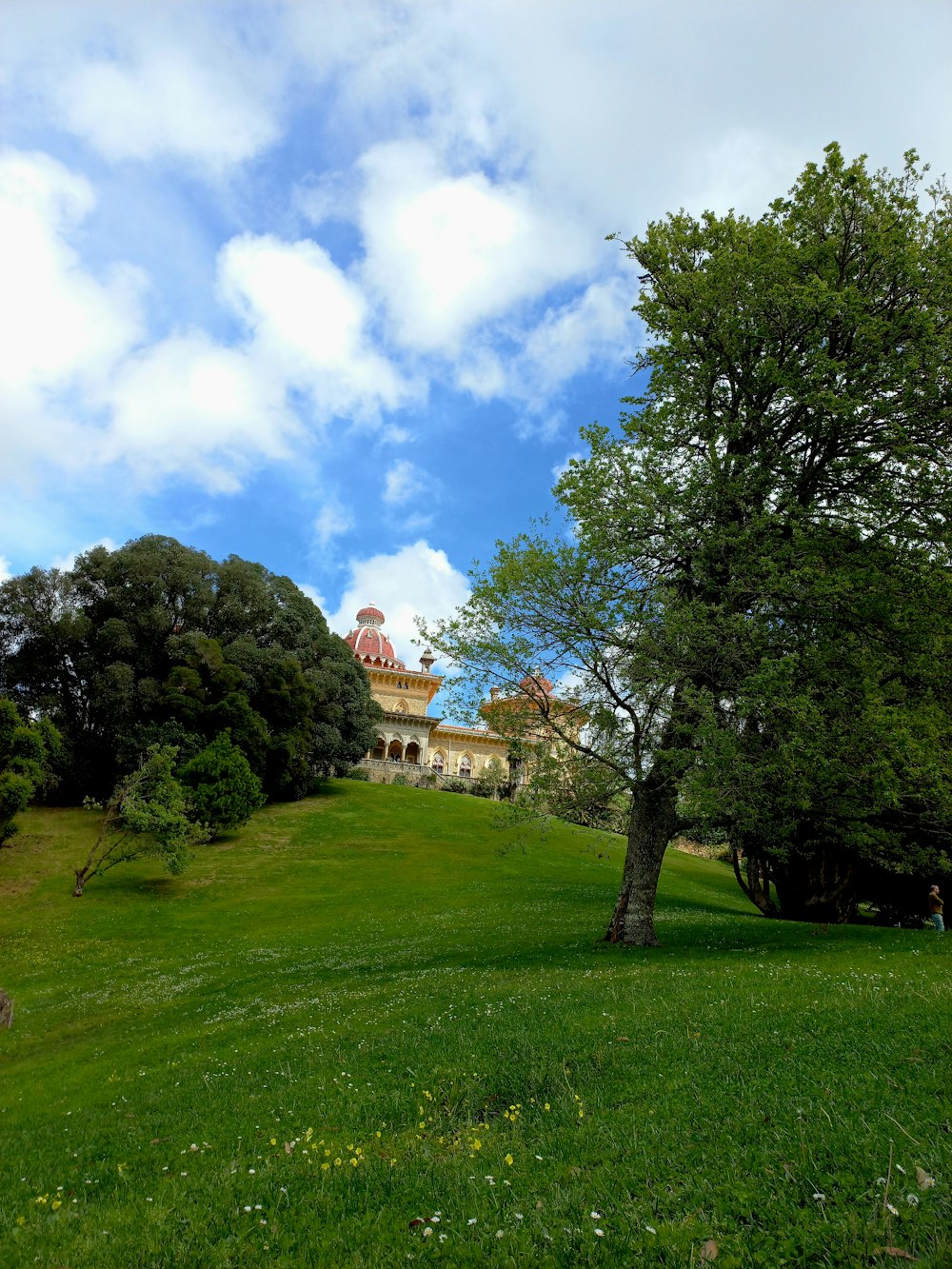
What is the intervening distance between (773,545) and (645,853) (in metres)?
8.36

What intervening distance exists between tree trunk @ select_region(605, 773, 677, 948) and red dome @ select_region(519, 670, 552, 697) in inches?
142

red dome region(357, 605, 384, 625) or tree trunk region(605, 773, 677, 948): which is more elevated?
red dome region(357, 605, 384, 625)

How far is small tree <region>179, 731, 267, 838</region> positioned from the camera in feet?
133

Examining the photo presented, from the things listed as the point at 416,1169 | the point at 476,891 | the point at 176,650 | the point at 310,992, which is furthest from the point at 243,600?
the point at 416,1169

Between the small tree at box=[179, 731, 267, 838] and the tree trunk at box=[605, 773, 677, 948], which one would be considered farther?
the small tree at box=[179, 731, 267, 838]

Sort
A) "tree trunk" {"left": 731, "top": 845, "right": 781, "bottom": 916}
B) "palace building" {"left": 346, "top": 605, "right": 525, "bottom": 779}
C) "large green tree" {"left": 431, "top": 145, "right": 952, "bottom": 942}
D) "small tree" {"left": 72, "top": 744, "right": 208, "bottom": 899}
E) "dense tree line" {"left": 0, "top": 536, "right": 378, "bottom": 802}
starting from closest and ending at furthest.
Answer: "large green tree" {"left": 431, "top": 145, "right": 952, "bottom": 942}
"tree trunk" {"left": 731, "top": 845, "right": 781, "bottom": 916}
"small tree" {"left": 72, "top": 744, "right": 208, "bottom": 899}
"dense tree line" {"left": 0, "top": 536, "right": 378, "bottom": 802}
"palace building" {"left": 346, "top": 605, "right": 525, "bottom": 779}

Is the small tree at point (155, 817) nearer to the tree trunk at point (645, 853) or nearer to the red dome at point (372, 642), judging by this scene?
the tree trunk at point (645, 853)

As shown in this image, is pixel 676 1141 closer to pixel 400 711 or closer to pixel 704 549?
pixel 704 549

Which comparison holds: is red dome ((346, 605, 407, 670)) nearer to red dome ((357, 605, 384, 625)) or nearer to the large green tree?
red dome ((357, 605, 384, 625))

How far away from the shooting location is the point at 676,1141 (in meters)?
5.69

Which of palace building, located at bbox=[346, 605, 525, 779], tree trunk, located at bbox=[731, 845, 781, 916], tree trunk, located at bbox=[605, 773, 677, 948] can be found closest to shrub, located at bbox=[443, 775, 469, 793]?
palace building, located at bbox=[346, 605, 525, 779]

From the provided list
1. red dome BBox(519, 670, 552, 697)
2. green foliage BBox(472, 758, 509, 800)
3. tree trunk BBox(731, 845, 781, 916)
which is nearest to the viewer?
red dome BBox(519, 670, 552, 697)

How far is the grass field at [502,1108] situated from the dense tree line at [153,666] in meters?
25.8

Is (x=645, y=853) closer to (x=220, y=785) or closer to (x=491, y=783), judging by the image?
(x=220, y=785)
